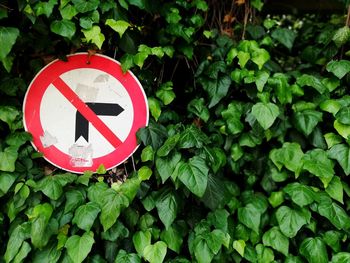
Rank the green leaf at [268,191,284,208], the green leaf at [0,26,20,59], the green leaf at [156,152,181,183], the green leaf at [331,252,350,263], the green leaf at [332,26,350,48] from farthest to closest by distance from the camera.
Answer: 1. the green leaf at [332,26,350,48]
2. the green leaf at [268,191,284,208]
3. the green leaf at [331,252,350,263]
4. the green leaf at [156,152,181,183]
5. the green leaf at [0,26,20,59]

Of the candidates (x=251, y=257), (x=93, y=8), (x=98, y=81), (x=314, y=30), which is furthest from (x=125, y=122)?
(x=314, y=30)

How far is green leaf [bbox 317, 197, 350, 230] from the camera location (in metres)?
1.76

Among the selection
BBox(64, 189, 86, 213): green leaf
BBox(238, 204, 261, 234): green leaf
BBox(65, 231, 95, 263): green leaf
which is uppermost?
BBox(64, 189, 86, 213): green leaf

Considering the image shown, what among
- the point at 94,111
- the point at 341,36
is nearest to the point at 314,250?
the point at 341,36

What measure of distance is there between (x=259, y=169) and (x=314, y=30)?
1.08m

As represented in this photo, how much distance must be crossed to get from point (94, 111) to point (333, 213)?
1.22m

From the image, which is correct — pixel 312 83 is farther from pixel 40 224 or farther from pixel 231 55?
pixel 40 224

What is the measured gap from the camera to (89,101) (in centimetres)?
174

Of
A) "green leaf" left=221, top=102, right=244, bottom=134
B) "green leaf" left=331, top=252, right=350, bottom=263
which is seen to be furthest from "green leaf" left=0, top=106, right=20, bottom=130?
"green leaf" left=331, top=252, right=350, bottom=263

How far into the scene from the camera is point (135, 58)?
1.75m

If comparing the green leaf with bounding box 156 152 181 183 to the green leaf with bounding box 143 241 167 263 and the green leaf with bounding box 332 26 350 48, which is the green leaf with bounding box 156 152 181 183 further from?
the green leaf with bounding box 332 26 350 48

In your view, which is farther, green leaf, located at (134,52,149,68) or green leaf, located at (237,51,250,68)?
green leaf, located at (237,51,250,68)

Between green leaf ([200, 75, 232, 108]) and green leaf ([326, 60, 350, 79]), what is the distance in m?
0.53

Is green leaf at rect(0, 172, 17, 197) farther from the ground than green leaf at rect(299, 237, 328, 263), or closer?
farther from the ground
